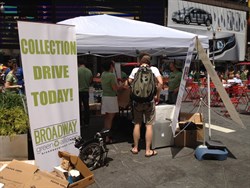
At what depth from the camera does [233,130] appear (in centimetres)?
742

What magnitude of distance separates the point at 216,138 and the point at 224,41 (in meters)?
21.3

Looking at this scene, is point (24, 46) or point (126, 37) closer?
point (24, 46)

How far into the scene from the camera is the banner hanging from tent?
3.71 metres

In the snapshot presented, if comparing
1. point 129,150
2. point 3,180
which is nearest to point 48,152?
point 3,180

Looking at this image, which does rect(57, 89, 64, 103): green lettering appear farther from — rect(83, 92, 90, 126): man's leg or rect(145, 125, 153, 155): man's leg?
rect(83, 92, 90, 126): man's leg

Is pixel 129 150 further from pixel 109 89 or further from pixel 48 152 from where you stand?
pixel 48 152

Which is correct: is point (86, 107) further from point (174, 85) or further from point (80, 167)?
point (80, 167)

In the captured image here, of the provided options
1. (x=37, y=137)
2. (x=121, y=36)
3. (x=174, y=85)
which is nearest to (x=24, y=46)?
(x=37, y=137)

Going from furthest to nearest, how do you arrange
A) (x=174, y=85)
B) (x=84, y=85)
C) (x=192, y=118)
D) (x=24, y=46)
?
(x=174, y=85) → (x=84, y=85) → (x=192, y=118) → (x=24, y=46)

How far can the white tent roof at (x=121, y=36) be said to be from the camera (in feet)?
19.0

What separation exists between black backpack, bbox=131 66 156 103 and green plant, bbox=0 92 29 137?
188 centimetres

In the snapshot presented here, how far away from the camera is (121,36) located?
19.6 ft

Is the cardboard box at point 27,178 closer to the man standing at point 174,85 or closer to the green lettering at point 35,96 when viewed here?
the green lettering at point 35,96

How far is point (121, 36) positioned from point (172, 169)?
2.81m
